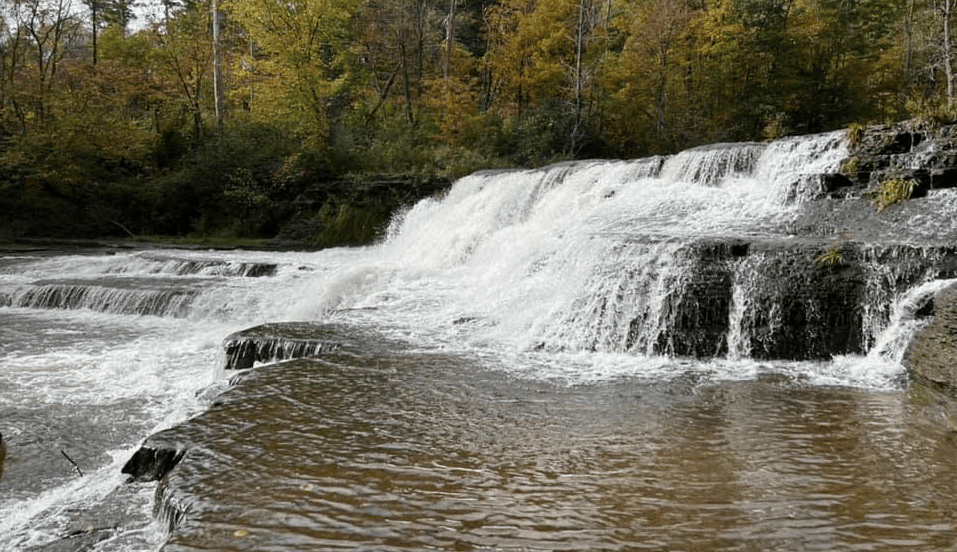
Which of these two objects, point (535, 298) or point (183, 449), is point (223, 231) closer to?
point (535, 298)

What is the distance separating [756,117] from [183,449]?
2370 centimetres

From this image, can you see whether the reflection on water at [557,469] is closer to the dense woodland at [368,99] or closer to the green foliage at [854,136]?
the green foliage at [854,136]

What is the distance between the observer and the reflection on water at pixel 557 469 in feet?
10.2

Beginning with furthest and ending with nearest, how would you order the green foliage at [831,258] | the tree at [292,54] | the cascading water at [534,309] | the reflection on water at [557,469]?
the tree at [292,54]
the green foliage at [831,258]
the cascading water at [534,309]
the reflection on water at [557,469]

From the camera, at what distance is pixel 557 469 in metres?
3.93

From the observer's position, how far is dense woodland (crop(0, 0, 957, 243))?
20.8 metres

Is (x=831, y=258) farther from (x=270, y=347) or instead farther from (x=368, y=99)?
(x=368, y=99)

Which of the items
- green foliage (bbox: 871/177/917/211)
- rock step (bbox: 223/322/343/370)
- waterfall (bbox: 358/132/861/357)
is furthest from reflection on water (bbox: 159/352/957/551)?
green foliage (bbox: 871/177/917/211)

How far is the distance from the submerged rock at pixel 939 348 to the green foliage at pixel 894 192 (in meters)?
3.66

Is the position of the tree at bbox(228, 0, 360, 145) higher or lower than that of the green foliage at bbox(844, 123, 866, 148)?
higher

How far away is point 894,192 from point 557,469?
26.5 ft

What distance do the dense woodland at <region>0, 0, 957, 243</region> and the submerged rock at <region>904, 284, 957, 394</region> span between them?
14.6 m

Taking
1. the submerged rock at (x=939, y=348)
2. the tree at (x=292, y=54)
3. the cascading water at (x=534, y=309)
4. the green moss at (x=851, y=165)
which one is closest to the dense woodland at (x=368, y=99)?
the tree at (x=292, y=54)

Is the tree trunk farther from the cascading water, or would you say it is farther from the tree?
the cascading water
